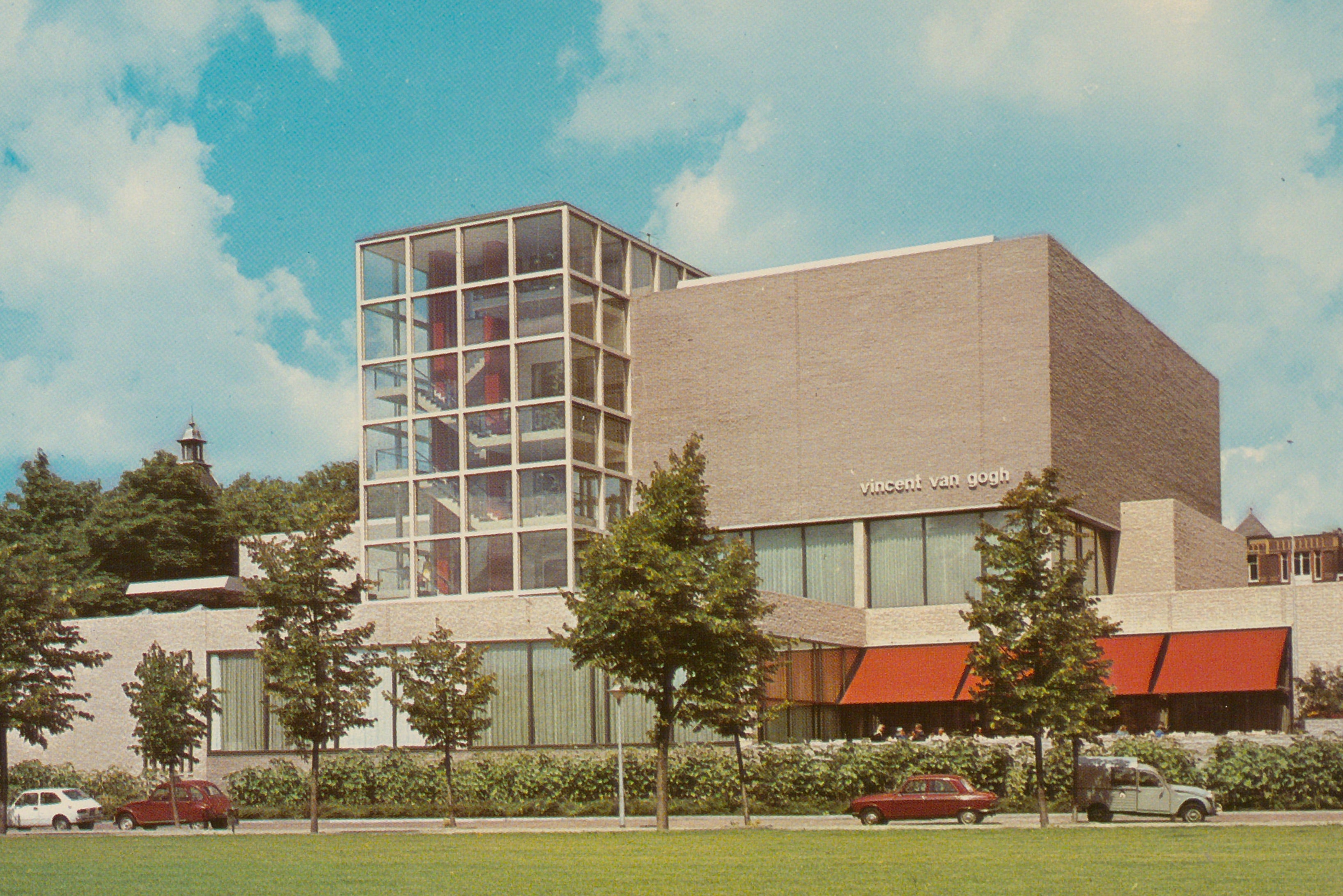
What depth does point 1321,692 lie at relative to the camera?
2153 inches

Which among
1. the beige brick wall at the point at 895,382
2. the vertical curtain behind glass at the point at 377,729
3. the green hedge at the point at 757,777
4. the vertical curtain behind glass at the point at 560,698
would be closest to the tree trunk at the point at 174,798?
the green hedge at the point at 757,777

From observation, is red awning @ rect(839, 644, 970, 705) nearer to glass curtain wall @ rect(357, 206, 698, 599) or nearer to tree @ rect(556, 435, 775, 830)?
glass curtain wall @ rect(357, 206, 698, 599)

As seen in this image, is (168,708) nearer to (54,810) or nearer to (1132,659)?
(54,810)

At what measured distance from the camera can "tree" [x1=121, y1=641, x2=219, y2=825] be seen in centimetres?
5297

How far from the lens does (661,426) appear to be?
224 feet

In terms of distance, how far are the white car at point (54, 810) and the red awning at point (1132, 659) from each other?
33.1m

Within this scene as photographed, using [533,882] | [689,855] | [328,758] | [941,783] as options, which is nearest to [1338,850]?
[689,855]

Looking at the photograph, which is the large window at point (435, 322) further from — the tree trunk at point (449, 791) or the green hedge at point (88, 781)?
the tree trunk at point (449, 791)

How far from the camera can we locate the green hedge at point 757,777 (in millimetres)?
44125

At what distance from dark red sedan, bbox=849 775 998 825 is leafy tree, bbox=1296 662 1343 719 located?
685 inches

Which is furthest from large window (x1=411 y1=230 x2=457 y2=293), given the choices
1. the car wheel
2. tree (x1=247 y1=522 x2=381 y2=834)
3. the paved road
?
the car wheel

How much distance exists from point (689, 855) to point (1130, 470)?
1787 inches

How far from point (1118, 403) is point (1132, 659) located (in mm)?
13619

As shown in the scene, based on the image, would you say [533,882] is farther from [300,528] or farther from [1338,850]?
[300,528]
